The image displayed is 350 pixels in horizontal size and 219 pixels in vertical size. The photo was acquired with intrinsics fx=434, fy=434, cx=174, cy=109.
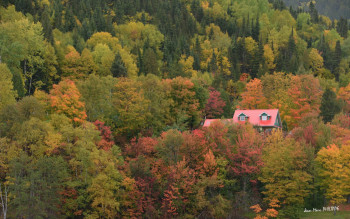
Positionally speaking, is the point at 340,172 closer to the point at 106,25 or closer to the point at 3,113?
the point at 3,113

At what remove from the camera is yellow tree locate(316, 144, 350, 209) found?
6381cm

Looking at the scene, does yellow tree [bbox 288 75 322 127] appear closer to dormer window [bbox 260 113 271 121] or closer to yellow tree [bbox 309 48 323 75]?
dormer window [bbox 260 113 271 121]

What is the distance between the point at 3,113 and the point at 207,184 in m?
31.2

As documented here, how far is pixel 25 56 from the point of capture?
86.2 m

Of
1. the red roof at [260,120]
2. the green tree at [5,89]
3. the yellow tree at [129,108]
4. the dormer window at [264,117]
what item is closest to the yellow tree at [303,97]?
the red roof at [260,120]

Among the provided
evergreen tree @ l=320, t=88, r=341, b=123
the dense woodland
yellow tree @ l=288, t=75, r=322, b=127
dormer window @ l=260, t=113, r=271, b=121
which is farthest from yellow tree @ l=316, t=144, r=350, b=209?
evergreen tree @ l=320, t=88, r=341, b=123

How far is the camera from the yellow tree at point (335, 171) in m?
63.8

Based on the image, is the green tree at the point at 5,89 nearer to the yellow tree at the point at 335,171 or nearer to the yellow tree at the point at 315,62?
the yellow tree at the point at 335,171

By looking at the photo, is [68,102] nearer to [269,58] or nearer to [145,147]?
[145,147]

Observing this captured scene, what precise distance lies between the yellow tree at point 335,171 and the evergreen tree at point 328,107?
84.9ft

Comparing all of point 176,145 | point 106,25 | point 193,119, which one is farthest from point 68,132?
point 106,25

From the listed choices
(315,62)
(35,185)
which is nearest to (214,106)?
(35,185)

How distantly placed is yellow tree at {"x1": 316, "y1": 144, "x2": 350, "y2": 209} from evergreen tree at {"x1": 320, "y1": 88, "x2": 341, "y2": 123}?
25.9 m

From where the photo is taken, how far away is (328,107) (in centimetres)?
9294
